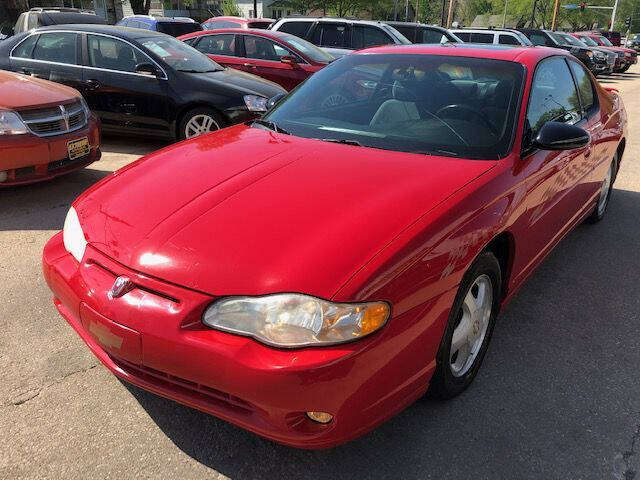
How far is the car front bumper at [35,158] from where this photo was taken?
462 centimetres

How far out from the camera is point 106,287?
2.09 metres

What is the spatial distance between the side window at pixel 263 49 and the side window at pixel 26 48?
3.56 metres

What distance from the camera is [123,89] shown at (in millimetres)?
6965

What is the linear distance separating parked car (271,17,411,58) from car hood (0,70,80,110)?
708cm

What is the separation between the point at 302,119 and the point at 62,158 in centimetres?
281

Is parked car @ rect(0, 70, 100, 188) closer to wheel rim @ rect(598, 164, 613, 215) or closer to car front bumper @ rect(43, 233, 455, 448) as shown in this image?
car front bumper @ rect(43, 233, 455, 448)

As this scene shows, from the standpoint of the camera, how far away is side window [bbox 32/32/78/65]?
285 inches

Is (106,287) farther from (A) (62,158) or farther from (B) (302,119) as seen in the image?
(A) (62,158)

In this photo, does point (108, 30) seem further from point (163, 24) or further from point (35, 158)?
point (163, 24)

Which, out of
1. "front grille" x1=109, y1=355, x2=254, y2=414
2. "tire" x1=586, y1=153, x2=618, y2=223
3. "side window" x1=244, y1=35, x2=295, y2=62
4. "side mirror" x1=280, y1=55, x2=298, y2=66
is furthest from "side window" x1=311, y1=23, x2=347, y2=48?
"front grille" x1=109, y1=355, x2=254, y2=414

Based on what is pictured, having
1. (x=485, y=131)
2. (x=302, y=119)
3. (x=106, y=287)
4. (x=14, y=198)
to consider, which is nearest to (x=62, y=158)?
(x=14, y=198)

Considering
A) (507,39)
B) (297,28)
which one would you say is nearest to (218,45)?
(297,28)

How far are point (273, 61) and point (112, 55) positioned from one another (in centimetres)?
322

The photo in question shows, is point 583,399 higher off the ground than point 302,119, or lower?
lower
